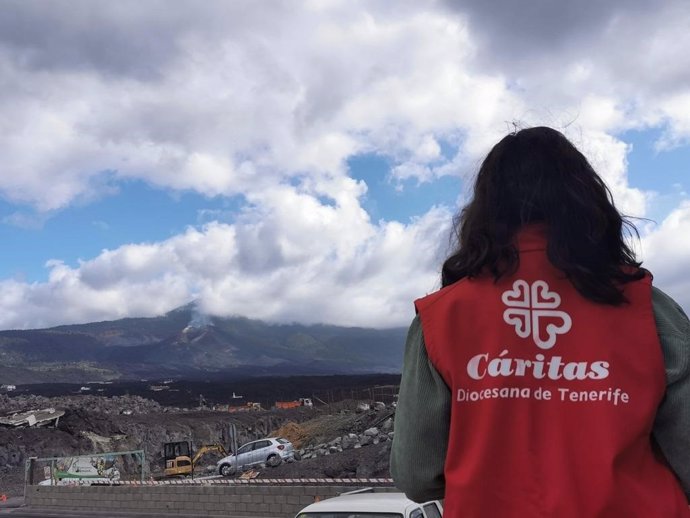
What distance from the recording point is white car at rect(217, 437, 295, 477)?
31609 millimetres

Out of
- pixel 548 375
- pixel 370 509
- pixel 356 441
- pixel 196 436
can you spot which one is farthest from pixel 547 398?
pixel 196 436

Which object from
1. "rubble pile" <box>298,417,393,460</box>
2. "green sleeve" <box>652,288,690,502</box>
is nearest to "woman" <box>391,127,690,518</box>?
"green sleeve" <box>652,288,690,502</box>

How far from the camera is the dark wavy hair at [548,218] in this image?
1603 millimetres

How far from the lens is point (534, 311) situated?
157 centimetres

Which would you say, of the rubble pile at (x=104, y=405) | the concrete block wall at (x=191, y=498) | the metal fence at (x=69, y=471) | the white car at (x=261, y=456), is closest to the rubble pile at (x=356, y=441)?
the white car at (x=261, y=456)

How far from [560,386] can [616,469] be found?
0.19 metres

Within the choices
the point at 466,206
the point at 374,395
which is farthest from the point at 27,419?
the point at 466,206

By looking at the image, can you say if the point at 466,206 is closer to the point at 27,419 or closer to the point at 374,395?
the point at 27,419

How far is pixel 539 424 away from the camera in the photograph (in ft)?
4.91

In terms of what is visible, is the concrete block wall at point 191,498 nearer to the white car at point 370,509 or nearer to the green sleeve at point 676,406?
the white car at point 370,509

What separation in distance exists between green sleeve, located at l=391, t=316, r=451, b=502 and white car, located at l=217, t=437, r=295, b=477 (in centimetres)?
3063

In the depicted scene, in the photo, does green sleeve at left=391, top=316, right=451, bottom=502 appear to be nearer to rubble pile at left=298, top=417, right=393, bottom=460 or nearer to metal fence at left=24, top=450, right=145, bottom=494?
metal fence at left=24, top=450, right=145, bottom=494

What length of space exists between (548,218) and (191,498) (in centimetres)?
1610

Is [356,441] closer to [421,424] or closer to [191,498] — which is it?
[191,498]
